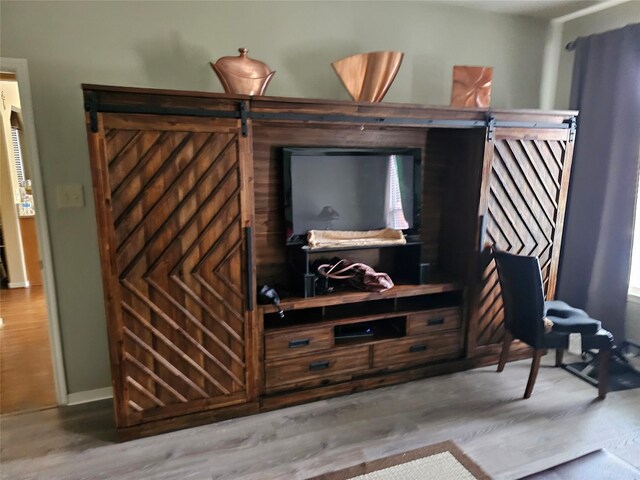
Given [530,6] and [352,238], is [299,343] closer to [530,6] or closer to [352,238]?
[352,238]

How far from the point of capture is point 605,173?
9.66 feet

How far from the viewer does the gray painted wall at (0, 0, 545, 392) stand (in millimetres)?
2229

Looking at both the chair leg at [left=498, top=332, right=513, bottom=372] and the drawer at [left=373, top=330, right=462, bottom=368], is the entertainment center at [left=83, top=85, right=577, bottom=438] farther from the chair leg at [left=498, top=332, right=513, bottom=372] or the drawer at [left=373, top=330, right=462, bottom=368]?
the chair leg at [left=498, top=332, right=513, bottom=372]

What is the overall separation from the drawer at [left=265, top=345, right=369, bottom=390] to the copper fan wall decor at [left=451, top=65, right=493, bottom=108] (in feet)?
5.57

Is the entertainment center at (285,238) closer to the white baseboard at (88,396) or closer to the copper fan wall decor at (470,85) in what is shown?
the copper fan wall decor at (470,85)

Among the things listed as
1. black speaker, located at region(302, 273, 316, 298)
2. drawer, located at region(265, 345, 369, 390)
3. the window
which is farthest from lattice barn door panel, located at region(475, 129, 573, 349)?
the window

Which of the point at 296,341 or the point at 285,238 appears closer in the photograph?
the point at 296,341

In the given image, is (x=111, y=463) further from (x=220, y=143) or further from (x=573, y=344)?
(x=573, y=344)

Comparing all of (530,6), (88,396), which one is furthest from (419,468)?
(530,6)

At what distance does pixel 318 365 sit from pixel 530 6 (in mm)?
2822

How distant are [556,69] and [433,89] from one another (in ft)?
3.71

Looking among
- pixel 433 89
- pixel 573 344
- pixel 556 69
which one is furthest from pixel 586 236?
pixel 433 89

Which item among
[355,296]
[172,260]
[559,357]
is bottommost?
[559,357]

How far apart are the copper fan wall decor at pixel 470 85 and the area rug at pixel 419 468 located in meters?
2.04
